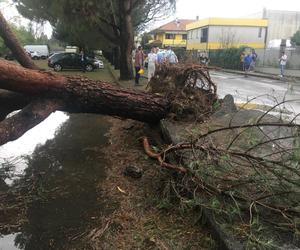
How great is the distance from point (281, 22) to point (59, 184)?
6485cm

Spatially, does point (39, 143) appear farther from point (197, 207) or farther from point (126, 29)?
point (126, 29)

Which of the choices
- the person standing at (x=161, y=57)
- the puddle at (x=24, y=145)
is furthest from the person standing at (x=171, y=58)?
the puddle at (x=24, y=145)

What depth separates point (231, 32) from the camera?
57.0 m

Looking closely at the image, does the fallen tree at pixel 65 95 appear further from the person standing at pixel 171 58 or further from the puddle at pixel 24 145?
the person standing at pixel 171 58

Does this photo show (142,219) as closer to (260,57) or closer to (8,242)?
(8,242)

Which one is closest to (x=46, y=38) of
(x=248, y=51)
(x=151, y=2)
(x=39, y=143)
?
(x=248, y=51)

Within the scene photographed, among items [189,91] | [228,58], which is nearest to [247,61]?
[228,58]

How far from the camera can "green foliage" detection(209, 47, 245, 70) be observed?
131ft

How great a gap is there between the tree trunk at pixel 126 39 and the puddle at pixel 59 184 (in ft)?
39.9

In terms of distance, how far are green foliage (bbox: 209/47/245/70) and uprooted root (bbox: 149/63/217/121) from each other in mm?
31379

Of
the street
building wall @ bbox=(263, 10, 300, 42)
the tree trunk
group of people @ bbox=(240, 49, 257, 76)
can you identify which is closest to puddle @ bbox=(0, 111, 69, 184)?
the street

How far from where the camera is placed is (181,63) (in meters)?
9.23

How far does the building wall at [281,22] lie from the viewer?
64.9m

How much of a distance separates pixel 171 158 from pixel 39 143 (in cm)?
392
